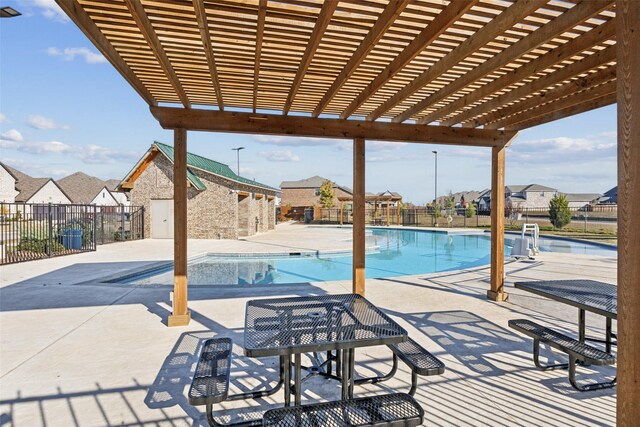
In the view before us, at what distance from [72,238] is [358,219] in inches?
452

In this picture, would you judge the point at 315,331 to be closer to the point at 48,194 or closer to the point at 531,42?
the point at 531,42

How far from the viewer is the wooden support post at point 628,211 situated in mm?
1598

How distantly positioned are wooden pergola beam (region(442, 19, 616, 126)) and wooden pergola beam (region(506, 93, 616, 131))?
1149 millimetres

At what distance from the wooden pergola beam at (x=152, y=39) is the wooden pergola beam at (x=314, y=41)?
1267 millimetres

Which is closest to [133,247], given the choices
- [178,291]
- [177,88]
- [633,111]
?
[178,291]

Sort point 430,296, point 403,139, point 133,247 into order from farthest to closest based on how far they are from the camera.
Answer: point 133,247 < point 430,296 < point 403,139

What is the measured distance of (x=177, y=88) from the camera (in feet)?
13.0

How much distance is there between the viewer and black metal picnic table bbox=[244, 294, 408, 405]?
2.26 meters

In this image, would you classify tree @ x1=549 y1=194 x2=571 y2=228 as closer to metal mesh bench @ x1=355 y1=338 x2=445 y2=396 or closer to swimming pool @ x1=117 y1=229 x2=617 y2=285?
swimming pool @ x1=117 y1=229 x2=617 y2=285

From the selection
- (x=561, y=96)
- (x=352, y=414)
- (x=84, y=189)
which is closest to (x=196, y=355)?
(x=352, y=414)

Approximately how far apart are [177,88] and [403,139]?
346 centimetres

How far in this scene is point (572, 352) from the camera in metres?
2.88

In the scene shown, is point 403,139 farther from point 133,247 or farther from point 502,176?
point 133,247

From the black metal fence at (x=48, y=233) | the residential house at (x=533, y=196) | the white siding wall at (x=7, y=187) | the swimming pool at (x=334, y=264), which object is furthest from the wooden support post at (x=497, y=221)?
the residential house at (x=533, y=196)
